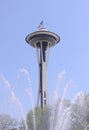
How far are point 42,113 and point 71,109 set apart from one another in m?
6.99

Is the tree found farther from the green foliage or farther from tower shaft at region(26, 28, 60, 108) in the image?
tower shaft at region(26, 28, 60, 108)

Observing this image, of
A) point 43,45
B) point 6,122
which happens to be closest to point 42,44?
point 43,45

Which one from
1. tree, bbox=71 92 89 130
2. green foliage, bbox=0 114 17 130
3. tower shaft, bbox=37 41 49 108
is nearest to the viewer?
tree, bbox=71 92 89 130

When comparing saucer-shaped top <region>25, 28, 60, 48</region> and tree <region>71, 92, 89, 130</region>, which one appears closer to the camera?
tree <region>71, 92, 89, 130</region>

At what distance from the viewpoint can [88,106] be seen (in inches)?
1614

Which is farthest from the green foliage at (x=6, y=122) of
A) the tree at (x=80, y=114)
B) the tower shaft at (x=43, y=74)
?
the tower shaft at (x=43, y=74)

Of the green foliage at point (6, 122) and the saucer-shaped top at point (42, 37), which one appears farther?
the saucer-shaped top at point (42, 37)

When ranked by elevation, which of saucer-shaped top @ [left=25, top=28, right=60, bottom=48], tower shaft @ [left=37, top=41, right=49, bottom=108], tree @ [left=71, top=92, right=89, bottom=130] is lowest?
tree @ [left=71, top=92, right=89, bottom=130]

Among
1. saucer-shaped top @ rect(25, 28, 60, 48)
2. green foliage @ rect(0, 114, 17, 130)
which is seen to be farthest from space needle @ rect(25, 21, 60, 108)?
green foliage @ rect(0, 114, 17, 130)

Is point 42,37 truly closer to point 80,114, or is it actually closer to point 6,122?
point 6,122

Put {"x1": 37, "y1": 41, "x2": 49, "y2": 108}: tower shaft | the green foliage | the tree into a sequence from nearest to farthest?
the tree < the green foliage < {"x1": 37, "y1": 41, "x2": 49, "y2": 108}: tower shaft

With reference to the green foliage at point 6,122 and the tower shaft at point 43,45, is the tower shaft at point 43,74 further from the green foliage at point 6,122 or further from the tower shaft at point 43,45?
the green foliage at point 6,122

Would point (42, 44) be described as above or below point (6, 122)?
above

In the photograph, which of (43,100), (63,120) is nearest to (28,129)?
(63,120)
